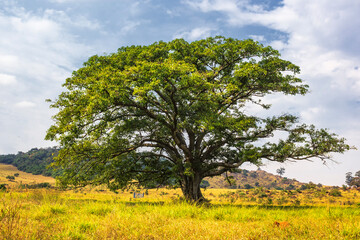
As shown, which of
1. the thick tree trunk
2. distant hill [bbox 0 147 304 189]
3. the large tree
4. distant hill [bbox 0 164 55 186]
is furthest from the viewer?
distant hill [bbox 0 147 304 189]

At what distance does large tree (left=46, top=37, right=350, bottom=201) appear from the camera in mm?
13898

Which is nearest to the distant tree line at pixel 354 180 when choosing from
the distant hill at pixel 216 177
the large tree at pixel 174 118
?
the distant hill at pixel 216 177

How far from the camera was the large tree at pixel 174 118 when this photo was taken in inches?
547

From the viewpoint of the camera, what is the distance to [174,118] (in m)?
15.4

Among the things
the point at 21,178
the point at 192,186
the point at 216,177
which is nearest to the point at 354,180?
the point at 216,177

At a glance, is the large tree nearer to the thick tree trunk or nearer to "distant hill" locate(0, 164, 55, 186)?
the thick tree trunk

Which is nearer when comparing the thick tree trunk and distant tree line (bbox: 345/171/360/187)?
the thick tree trunk

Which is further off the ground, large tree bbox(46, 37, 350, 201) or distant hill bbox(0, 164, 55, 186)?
large tree bbox(46, 37, 350, 201)

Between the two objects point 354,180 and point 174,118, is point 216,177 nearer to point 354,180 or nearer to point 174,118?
point 354,180

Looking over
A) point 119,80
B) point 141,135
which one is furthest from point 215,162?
point 119,80

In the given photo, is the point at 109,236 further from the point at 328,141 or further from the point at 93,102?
the point at 328,141

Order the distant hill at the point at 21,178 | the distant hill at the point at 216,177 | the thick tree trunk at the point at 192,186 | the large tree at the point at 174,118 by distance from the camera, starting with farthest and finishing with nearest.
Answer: the distant hill at the point at 216,177 → the distant hill at the point at 21,178 → the thick tree trunk at the point at 192,186 → the large tree at the point at 174,118

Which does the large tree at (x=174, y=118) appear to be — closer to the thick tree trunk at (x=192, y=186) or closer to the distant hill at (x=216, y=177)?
the thick tree trunk at (x=192, y=186)

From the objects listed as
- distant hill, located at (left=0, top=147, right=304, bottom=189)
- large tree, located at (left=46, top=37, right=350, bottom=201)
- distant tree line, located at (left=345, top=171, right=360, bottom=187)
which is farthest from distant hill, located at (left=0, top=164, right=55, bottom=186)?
distant tree line, located at (left=345, top=171, right=360, bottom=187)
